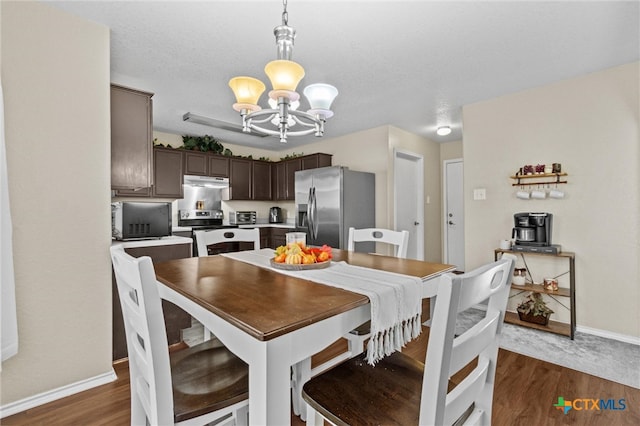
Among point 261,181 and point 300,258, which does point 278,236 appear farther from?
point 300,258

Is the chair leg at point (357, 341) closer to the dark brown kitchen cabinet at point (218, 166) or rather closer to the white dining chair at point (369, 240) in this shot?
the white dining chair at point (369, 240)

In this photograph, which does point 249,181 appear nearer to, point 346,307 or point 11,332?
point 11,332

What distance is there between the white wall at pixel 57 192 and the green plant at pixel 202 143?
258 cm

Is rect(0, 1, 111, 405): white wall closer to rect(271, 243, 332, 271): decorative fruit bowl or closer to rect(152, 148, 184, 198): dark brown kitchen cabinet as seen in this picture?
rect(271, 243, 332, 271): decorative fruit bowl

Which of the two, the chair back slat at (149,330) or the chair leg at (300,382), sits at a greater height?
the chair back slat at (149,330)

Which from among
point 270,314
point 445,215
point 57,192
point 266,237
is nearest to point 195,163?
point 266,237

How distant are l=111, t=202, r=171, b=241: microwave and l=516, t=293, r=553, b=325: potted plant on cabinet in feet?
11.2

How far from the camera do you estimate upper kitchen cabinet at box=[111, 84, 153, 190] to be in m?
2.22

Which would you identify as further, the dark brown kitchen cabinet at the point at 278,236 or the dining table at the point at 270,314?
the dark brown kitchen cabinet at the point at 278,236

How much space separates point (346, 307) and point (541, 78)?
3.13 meters

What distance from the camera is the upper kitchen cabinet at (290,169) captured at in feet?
15.9

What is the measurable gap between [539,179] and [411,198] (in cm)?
206

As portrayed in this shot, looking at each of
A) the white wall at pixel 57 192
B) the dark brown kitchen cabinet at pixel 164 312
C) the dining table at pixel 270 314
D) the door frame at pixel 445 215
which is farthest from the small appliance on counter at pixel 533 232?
the white wall at pixel 57 192

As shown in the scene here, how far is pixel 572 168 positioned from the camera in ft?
9.14
